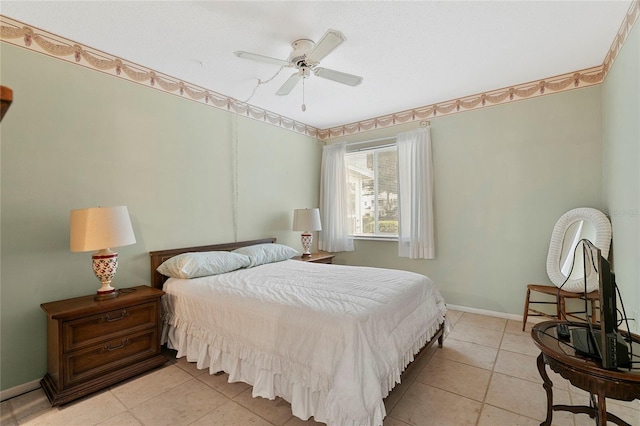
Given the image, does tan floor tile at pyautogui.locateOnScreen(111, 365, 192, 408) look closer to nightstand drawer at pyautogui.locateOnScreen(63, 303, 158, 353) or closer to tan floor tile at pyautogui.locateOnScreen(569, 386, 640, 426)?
nightstand drawer at pyautogui.locateOnScreen(63, 303, 158, 353)

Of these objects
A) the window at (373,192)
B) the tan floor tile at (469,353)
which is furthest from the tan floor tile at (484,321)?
the window at (373,192)

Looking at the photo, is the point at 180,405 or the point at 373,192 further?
the point at 373,192

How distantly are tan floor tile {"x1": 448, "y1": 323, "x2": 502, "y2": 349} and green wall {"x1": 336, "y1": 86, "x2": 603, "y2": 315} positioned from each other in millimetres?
570

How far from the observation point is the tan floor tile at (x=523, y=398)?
1829 mm

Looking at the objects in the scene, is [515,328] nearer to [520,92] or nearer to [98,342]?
[520,92]

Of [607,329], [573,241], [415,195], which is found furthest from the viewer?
[415,195]

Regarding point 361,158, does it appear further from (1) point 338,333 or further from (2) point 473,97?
(1) point 338,333

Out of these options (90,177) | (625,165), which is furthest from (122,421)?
(625,165)

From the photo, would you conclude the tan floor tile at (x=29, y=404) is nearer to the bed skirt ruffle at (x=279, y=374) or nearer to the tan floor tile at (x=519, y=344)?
the bed skirt ruffle at (x=279, y=374)

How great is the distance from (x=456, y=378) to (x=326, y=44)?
2.64 metres

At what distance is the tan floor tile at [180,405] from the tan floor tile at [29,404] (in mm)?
660

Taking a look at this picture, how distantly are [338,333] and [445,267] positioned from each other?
2.77 m

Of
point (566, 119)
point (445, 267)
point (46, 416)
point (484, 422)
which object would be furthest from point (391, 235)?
point (46, 416)

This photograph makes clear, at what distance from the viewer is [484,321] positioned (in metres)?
3.42
